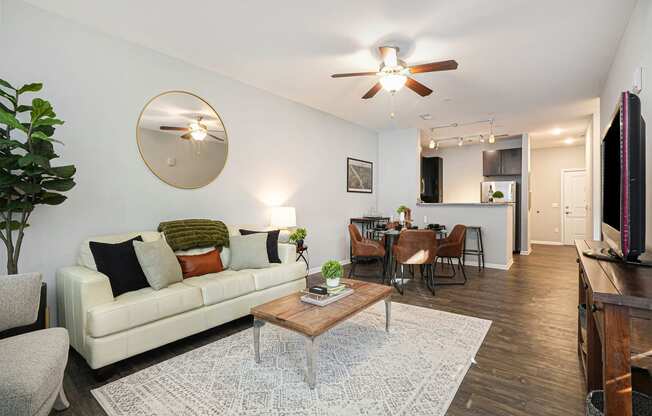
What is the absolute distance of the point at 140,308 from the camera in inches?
90.4

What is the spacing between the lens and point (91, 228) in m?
2.86

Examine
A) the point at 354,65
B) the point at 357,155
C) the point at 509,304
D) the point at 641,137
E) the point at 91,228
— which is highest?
the point at 354,65

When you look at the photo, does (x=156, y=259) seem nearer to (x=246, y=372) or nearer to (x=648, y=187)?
(x=246, y=372)

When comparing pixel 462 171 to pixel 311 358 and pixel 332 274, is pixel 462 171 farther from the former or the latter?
pixel 311 358

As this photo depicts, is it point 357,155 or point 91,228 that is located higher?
point 357,155

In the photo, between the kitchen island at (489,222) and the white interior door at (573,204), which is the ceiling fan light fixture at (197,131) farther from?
the white interior door at (573,204)

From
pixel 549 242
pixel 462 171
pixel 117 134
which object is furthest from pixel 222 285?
pixel 549 242

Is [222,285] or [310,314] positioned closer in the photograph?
[310,314]

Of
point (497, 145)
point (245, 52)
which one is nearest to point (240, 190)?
point (245, 52)

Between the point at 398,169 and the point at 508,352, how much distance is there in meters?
4.77

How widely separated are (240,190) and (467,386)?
324cm

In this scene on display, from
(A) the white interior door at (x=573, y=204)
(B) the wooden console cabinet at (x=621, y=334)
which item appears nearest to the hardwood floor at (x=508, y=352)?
(B) the wooden console cabinet at (x=621, y=334)

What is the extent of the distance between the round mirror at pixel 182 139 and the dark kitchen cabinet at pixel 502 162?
6629 mm

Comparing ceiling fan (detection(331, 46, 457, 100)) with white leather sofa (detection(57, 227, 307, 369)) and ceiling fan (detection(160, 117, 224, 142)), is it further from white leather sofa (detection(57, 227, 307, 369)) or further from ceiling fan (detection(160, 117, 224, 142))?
white leather sofa (detection(57, 227, 307, 369))
